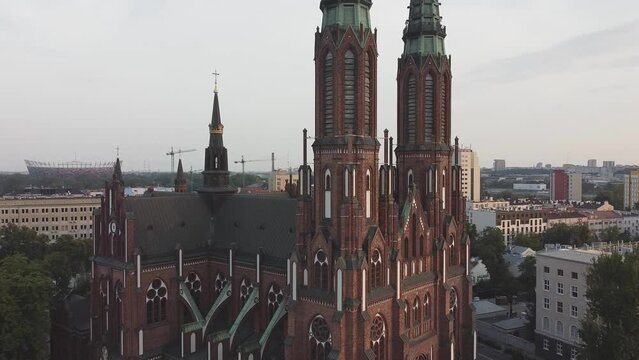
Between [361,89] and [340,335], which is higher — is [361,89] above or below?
above

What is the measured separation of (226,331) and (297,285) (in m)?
9.54

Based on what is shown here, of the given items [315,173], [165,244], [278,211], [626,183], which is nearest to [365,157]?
[315,173]

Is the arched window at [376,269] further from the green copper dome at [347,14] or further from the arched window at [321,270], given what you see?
the green copper dome at [347,14]

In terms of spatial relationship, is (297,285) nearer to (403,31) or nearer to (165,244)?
(165,244)

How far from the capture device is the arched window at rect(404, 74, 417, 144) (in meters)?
41.1

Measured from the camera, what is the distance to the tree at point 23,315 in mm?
40500

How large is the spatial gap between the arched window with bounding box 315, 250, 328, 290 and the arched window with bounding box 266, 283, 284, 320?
7.50 metres

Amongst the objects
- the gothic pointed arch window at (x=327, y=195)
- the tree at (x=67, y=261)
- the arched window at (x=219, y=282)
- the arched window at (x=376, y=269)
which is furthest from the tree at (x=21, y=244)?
the arched window at (x=376, y=269)

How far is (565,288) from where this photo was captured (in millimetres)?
53094

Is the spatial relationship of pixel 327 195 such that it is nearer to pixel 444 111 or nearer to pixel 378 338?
pixel 378 338

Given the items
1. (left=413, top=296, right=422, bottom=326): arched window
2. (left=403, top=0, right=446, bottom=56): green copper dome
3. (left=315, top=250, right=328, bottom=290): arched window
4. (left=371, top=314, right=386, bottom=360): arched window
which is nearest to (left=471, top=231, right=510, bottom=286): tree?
(left=413, top=296, right=422, bottom=326): arched window

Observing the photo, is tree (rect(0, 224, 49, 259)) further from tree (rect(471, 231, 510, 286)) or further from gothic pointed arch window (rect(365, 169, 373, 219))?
tree (rect(471, 231, 510, 286))

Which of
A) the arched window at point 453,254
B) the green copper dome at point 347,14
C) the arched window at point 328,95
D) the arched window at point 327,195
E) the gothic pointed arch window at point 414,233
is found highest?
the green copper dome at point 347,14

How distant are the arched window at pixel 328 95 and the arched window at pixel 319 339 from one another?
12.4m
